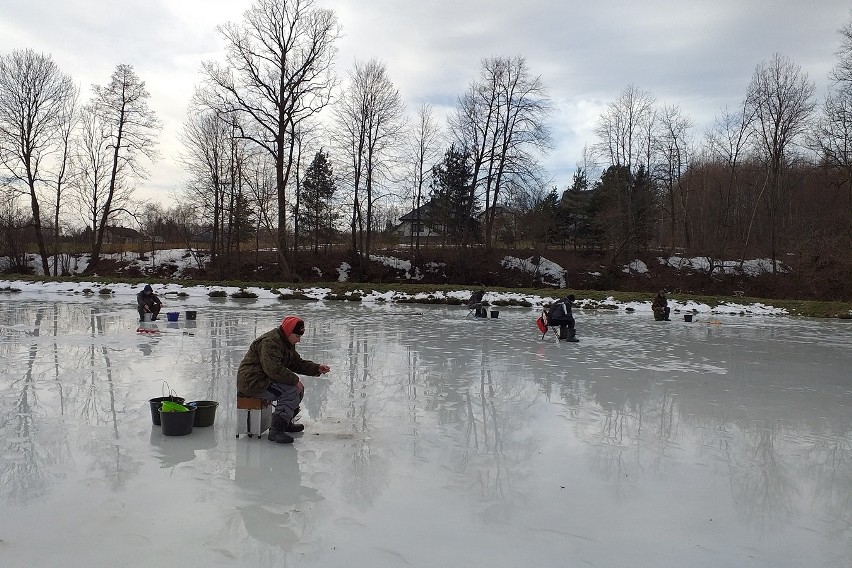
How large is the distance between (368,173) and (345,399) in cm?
2957

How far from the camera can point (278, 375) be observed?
17.3ft

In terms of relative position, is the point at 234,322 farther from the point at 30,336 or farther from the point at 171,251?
the point at 171,251

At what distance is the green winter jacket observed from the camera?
5.29 meters

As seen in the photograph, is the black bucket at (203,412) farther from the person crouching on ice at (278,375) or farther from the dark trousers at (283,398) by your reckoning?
the dark trousers at (283,398)

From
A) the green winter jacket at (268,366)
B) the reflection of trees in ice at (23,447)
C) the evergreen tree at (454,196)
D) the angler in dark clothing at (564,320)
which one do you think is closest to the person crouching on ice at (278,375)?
the green winter jacket at (268,366)

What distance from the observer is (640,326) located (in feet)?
54.2

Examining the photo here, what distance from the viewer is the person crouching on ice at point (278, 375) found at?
17.4 feet

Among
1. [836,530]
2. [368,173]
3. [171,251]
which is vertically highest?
[368,173]

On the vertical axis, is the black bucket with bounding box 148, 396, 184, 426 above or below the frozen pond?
above

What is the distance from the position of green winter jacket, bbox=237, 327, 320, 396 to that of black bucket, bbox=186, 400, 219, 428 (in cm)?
50

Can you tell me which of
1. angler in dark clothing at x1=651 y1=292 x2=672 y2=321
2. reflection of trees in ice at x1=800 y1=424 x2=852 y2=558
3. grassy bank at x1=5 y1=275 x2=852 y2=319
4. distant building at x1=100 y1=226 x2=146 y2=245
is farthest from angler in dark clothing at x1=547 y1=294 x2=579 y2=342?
distant building at x1=100 y1=226 x2=146 y2=245

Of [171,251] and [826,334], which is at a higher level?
[171,251]

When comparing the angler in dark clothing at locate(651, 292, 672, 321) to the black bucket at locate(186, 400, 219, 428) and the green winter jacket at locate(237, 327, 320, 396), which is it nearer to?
the green winter jacket at locate(237, 327, 320, 396)

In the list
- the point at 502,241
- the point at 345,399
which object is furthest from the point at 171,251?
the point at 345,399
